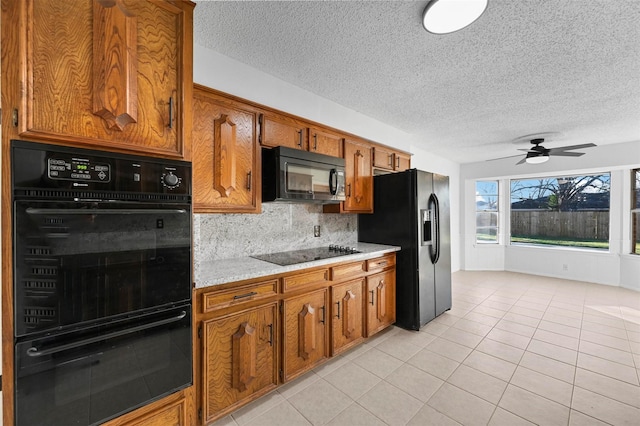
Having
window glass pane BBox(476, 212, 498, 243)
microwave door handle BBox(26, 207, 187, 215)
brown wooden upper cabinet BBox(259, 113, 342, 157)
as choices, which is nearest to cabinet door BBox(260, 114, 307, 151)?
brown wooden upper cabinet BBox(259, 113, 342, 157)

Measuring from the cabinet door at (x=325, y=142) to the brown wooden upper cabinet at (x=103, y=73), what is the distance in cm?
135

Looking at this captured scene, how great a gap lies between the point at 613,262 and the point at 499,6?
5895 mm

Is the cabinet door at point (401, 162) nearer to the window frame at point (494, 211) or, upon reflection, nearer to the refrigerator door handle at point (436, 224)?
the refrigerator door handle at point (436, 224)

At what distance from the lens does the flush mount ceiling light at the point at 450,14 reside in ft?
4.72

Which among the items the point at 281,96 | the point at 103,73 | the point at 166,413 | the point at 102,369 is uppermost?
the point at 281,96

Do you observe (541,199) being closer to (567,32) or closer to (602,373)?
(602,373)

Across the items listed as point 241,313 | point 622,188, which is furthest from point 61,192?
point 622,188

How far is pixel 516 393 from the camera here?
197 cm

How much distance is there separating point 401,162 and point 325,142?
1499 millimetres

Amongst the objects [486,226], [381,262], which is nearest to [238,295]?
[381,262]

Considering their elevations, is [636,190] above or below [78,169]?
above

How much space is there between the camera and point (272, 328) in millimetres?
1903

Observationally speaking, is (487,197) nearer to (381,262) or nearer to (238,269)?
(381,262)

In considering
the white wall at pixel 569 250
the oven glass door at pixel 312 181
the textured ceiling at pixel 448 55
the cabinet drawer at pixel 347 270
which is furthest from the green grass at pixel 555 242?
the oven glass door at pixel 312 181
